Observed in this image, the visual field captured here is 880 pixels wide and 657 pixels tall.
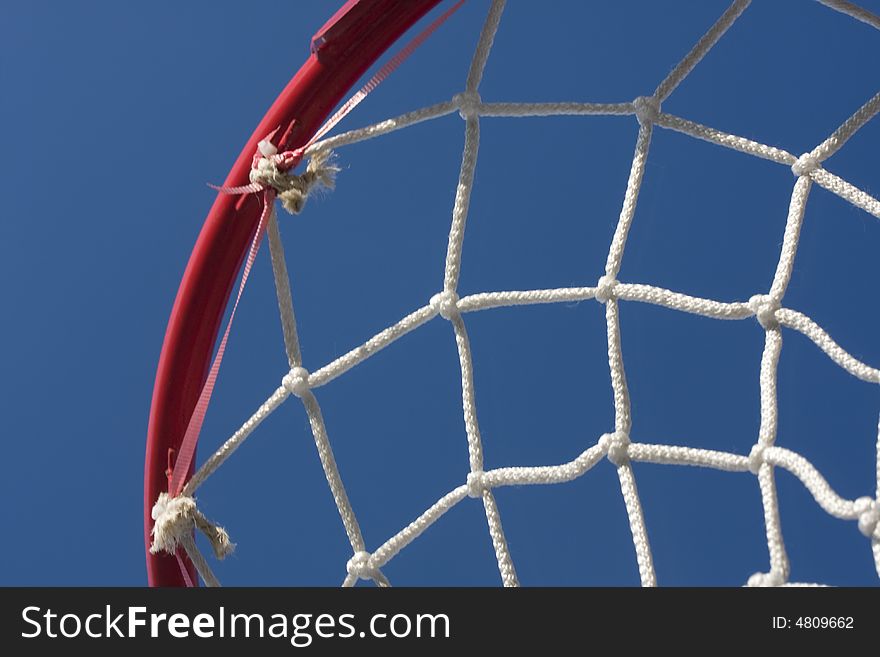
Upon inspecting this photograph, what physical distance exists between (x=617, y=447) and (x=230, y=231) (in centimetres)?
46

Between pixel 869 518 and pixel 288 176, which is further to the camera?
pixel 288 176

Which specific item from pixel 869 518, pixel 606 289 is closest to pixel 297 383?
pixel 606 289

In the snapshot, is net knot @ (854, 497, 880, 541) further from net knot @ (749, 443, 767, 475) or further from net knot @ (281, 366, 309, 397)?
net knot @ (281, 366, 309, 397)

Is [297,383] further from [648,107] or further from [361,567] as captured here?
[648,107]

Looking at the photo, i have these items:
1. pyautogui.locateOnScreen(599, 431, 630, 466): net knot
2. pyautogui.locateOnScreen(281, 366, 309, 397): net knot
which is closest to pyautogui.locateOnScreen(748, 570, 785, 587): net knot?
pyautogui.locateOnScreen(599, 431, 630, 466): net knot

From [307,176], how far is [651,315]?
25.5 inches

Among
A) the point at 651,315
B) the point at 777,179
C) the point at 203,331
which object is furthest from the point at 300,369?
the point at 777,179

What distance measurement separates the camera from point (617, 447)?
106 cm

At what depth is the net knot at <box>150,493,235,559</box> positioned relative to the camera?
110 cm
